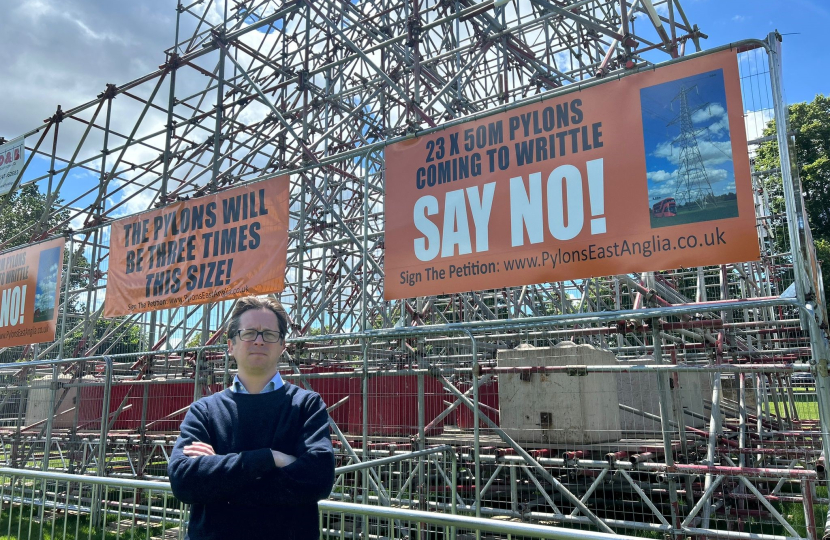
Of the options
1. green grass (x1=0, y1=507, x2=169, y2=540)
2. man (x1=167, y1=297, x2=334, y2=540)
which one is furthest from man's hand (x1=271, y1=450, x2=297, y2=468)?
green grass (x1=0, y1=507, x2=169, y2=540)

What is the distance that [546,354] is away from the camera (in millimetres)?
7012

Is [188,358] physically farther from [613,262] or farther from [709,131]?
[709,131]

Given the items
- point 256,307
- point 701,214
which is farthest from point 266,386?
point 701,214

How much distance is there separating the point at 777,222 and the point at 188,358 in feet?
59.2

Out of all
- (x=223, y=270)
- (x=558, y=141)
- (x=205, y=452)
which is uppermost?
(x=558, y=141)

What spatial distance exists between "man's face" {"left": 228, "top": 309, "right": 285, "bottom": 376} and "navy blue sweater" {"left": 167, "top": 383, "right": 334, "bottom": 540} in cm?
12

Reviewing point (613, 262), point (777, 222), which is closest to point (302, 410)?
point (613, 262)

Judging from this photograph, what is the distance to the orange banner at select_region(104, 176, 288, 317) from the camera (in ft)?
27.6

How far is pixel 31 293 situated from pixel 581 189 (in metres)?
10.6

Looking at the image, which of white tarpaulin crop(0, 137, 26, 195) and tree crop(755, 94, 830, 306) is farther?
tree crop(755, 94, 830, 306)

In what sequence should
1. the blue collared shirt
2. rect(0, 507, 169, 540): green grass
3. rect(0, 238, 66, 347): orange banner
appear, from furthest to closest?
rect(0, 238, 66, 347): orange banner
rect(0, 507, 169, 540): green grass
the blue collared shirt

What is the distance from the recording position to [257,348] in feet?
8.77

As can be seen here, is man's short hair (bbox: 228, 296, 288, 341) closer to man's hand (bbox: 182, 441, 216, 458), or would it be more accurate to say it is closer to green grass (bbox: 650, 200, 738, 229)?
man's hand (bbox: 182, 441, 216, 458)

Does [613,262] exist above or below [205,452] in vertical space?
above
